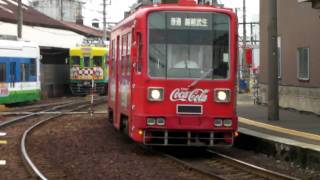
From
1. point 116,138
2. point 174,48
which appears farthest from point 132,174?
point 116,138

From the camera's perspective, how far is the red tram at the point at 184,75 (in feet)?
44.8

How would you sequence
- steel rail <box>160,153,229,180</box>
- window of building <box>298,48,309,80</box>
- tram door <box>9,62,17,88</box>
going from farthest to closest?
tram door <box>9,62,17,88</box>
window of building <box>298,48,309,80</box>
steel rail <box>160,153,229,180</box>

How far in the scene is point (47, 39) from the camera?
5634 cm

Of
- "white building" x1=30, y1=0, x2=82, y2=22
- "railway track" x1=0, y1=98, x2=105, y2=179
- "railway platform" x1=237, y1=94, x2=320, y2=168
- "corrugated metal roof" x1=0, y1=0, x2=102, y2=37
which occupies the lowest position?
"railway track" x1=0, y1=98, x2=105, y2=179

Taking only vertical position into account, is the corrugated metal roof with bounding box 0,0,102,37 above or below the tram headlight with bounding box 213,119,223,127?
above

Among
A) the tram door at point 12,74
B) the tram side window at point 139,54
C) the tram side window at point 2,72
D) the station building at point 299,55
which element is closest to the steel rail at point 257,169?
the tram side window at point 139,54

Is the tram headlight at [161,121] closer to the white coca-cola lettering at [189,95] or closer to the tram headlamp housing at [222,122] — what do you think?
the white coca-cola lettering at [189,95]

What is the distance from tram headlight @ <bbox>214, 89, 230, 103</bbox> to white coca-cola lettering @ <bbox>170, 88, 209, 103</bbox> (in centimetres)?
22

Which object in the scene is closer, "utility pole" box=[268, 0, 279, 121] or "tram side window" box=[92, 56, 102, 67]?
"utility pole" box=[268, 0, 279, 121]

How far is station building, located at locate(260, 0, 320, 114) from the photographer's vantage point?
72.2ft

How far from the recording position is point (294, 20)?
79.8 ft

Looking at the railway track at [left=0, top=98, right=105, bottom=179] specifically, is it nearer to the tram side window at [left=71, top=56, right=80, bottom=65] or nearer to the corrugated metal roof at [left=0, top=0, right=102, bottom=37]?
the tram side window at [left=71, top=56, right=80, bottom=65]

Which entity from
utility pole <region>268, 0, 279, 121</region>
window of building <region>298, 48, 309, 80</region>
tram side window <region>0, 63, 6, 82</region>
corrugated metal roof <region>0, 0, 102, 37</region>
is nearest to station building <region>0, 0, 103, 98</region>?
corrugated metal roof <region>0, 0, 102, 37</region>

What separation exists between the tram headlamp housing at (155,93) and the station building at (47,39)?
26.9m
